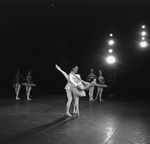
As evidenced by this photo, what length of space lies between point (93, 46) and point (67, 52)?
8.87 ft

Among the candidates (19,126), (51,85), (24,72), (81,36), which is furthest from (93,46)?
(19,126)

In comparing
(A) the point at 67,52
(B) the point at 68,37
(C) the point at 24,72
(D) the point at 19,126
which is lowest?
(D) the point at 19,126

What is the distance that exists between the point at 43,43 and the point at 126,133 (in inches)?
657

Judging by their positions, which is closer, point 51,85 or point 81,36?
point 81,36

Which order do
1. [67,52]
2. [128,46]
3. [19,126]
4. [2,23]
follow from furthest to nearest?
[128,46], [67,52], [2,23], [19,126]

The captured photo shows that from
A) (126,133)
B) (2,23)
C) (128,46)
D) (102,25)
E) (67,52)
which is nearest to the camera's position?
(126,133)

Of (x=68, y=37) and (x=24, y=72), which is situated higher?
(x=68, y=37)

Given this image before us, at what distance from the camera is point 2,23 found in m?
18.0

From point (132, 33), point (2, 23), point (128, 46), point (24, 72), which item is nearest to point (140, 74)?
point (128, 46)

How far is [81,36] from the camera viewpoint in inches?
817

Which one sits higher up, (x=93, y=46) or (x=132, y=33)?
(x=132, y=33)

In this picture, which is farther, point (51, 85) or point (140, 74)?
point (140, 74)

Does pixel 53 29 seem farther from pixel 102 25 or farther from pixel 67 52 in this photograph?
pixel 102 25

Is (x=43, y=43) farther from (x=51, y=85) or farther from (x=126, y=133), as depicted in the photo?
(x=126, y=133)
